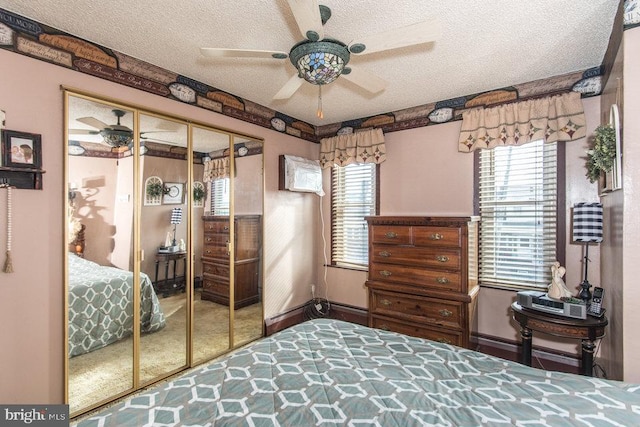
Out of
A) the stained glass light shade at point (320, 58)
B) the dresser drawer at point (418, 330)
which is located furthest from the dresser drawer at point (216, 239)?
the stained glass light shade at point (320, 58)

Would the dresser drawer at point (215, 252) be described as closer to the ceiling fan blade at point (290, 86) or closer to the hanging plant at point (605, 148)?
the ceiling fan blade at point (290, 86)

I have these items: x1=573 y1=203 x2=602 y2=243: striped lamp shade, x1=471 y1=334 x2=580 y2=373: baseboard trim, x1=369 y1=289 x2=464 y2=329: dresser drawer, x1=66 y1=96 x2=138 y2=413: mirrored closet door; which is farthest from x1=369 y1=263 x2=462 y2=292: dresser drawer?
x1=66 y1=96 x2=138 y2=413: mirrored closet door

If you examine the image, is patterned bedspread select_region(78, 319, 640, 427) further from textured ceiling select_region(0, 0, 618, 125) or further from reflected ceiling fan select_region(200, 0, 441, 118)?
textured ceiling select_region(0, 0, 618, 125)

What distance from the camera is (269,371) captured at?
58.9 inches

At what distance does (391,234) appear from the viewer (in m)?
3.09

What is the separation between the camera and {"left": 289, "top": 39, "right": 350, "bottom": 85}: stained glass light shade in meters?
1.72

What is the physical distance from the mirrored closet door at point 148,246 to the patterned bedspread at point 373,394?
1.41 metres

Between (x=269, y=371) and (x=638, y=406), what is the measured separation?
1538 mm

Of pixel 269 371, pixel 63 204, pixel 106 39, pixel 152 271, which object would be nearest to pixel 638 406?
pixel 269 371

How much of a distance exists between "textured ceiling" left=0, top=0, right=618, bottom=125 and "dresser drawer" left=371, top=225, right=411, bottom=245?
4.64ft

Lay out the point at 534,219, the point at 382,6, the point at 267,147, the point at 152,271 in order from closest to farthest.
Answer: the point at 382,6 → the point at 152,271 → the point at 534,219 → the point at 267,147

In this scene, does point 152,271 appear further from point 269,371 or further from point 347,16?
point 347,16

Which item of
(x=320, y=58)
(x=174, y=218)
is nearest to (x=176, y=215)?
(x=174, y=218)

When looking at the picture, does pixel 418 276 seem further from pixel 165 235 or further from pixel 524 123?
pixel 165 235
